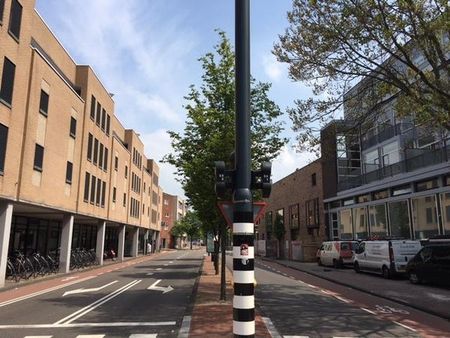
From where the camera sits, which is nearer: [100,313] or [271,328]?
[271,328]

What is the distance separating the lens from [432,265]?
1945 centimetres

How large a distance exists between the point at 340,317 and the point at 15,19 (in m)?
17.3

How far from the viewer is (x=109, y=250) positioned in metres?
A: 48.2

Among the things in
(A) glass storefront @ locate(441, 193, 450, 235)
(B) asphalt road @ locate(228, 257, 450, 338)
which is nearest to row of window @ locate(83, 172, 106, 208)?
(B) asphalt road @ locate(228, 257, 450, 338)

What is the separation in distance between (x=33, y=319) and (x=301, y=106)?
9.08m

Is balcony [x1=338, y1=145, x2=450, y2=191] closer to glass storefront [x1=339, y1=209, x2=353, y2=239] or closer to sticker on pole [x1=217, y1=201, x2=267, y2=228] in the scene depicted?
glass storefront [x1=339, y1=209, x2=353, y2=239]

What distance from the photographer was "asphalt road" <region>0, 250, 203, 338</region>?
32.7 ft

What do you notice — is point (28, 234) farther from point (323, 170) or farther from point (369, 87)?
point (323, 170)

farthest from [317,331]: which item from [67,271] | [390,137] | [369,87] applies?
[390,137]

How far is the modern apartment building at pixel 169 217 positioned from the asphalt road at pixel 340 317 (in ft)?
319

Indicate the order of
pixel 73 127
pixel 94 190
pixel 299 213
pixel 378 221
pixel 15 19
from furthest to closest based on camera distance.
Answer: pixel 299 213
pixel 94 190
pixel 378 221
pixel 73 127
pixel 15 19

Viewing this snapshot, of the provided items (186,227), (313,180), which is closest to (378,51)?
(313,180)

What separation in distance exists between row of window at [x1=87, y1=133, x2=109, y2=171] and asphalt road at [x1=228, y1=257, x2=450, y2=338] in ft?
64.4

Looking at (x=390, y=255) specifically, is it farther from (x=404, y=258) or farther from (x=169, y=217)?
(x=169, y=217)
